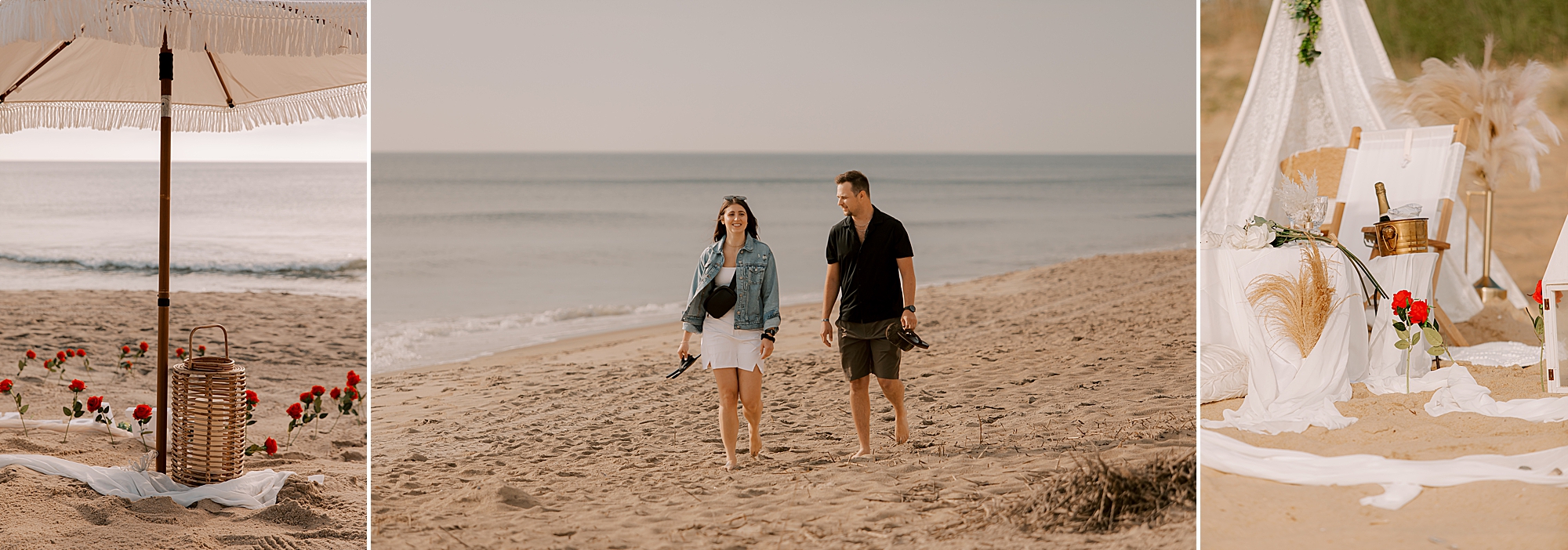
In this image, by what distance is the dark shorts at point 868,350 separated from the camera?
3.53m

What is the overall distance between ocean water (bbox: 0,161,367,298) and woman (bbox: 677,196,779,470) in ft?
28.6

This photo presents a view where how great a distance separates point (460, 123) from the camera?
18.3m

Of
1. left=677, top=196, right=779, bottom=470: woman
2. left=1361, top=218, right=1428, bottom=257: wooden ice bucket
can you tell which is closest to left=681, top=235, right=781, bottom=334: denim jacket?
left=677, top=196, right=779, bottom=470: woman

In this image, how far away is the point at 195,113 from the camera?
408 centimetres

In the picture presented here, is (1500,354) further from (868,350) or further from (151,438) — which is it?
(151,438)

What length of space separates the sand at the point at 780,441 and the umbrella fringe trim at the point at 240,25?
1639mm

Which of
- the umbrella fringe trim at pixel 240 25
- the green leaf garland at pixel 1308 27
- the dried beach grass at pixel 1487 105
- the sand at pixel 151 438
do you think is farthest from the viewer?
the green leaf garland at pixel 1308 27

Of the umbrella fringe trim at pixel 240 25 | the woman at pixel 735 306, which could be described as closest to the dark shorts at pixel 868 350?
the woman at pixel 735 306

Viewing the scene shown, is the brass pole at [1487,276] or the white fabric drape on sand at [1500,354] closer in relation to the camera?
the white fabric drape on sand at [1500,354]

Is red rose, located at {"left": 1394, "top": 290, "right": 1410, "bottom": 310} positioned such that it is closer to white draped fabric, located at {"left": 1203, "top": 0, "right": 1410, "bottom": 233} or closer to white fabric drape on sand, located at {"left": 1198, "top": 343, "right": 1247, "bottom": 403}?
white fabric drape on sand, located at {"left": 1198, "top": 343, "right": 1247, "bottom": 403}

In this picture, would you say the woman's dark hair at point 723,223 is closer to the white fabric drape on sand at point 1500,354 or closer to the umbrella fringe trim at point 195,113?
the umbrella fringe trim at point 195,113

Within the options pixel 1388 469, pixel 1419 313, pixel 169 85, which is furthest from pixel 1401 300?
pixel 169 85

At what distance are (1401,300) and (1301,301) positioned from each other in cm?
60

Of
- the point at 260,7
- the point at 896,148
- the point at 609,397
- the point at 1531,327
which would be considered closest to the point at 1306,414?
the point at 1531,327
